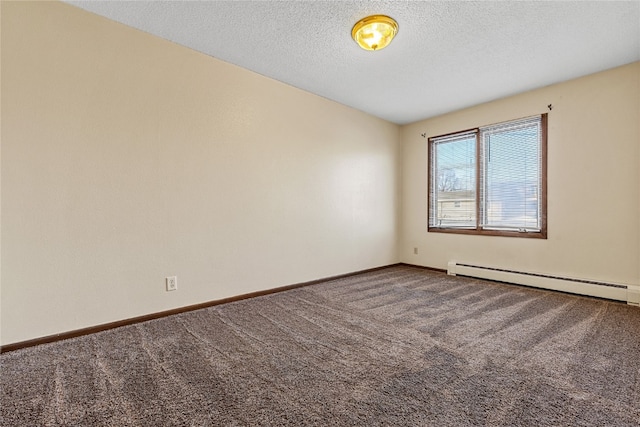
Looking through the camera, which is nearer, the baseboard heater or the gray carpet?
the gray carpet

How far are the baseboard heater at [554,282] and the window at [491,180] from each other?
0.50 m

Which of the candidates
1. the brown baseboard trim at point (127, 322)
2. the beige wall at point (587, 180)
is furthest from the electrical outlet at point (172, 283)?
the beige wall at point (587, 180)

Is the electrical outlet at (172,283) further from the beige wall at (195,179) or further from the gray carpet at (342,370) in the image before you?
the gray carpet at (342,370)

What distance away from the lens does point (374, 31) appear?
2.30m

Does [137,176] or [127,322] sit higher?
[137,176]

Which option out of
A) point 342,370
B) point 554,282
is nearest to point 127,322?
point 342,370

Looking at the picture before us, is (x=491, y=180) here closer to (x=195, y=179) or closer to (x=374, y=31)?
(x=374, y=31)

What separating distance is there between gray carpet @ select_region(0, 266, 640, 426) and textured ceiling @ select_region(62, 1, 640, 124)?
243cm

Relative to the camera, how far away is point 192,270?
271cm

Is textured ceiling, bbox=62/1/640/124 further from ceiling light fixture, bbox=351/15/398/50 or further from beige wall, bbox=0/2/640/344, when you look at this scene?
beige wall, bbox=0/2/640/344

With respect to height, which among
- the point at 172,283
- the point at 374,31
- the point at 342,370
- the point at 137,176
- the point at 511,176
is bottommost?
the point at 342,370

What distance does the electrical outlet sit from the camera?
8.44ft

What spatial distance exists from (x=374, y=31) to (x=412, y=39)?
1.38 ft

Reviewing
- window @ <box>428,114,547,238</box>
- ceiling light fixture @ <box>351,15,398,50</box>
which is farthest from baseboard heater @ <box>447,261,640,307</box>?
ceiling light fixture @ <box>351,15,398,50</box>
